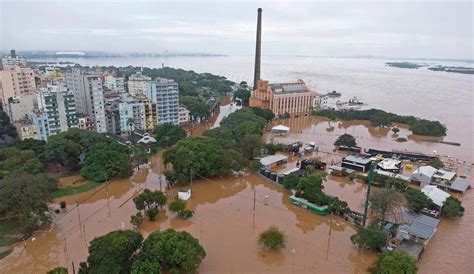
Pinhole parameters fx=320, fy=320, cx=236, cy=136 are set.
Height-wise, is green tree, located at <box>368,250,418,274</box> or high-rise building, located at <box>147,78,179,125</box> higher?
high-rise building, located at <box>147,78,179,125</box>

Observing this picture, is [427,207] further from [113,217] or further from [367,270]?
[113,217]

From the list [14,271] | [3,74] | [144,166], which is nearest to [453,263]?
[14,271]

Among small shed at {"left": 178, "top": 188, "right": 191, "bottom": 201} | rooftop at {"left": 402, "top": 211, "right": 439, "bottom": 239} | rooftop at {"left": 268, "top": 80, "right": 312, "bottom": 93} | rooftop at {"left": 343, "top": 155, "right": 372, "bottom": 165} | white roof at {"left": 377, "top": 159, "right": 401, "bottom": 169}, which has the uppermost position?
rooftop at {"left": 268, "top": 80, "right": 312, "bottom": 93}

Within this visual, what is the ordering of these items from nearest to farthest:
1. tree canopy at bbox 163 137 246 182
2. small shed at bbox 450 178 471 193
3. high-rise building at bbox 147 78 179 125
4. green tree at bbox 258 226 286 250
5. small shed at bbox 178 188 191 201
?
green tree at bbox 258 226 286 250 → small shed at bbox 178 188 191 201 → tree canopy at bbox 163 137 246 182 → small shed at bbox 450 178 471 193 → high-rise building at bbox 147 78 179 125

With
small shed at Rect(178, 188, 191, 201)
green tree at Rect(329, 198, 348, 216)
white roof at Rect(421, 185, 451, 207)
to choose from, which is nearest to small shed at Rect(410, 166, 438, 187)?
white roof at Rect(421, 185, 451, 207)

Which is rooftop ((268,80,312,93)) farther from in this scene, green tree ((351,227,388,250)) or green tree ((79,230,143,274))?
green tree ((79,230,143,274))

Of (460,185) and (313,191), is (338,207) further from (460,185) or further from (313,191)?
(460,185)

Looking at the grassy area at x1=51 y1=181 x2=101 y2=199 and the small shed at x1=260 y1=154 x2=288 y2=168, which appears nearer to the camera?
the grassy area at x1=51 y1=181 x2=101 y2=199

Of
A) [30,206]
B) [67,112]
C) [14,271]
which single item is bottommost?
[14,271]
